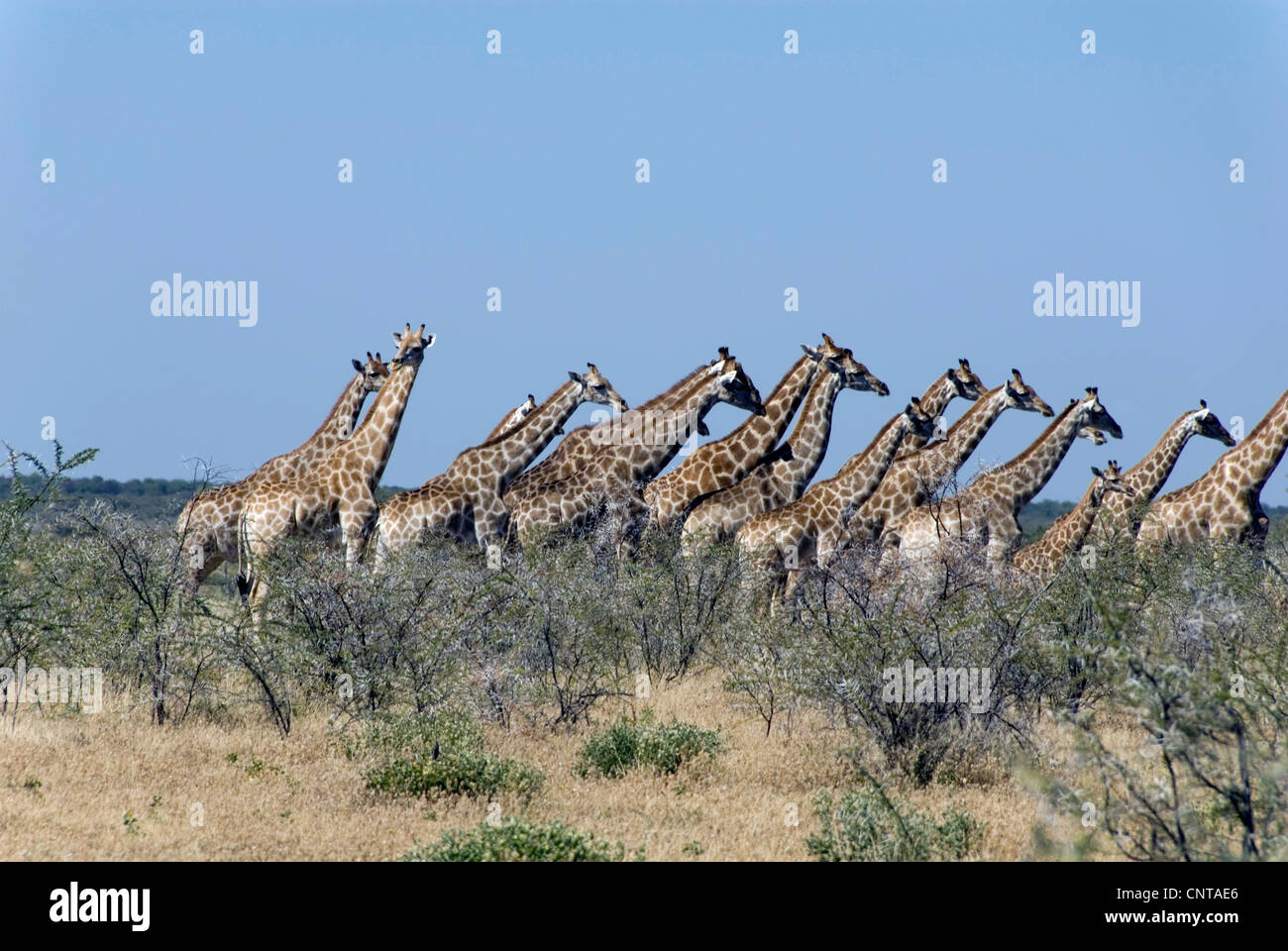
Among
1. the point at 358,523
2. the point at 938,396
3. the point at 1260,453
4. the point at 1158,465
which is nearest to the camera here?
the point at 358,523

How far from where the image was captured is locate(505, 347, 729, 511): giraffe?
18188 millimetres

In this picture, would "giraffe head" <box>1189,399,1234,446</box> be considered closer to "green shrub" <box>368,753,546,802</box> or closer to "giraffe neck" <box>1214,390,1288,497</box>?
"giraffe neck" <box>1214,390,1288,497</box>

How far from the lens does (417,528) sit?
54.0 ft

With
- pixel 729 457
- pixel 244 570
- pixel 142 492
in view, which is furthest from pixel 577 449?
pixel 142 492

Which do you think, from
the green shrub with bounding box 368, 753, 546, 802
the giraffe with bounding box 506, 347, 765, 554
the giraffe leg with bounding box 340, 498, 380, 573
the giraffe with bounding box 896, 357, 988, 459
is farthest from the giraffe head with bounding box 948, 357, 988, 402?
the green shrub with bounding box 368, 753, 546, 802

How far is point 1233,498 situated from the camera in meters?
18.1

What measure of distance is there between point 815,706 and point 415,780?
3007 mm

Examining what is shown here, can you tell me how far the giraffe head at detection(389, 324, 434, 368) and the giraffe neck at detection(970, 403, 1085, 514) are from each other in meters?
6.85

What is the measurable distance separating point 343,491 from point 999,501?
794cm

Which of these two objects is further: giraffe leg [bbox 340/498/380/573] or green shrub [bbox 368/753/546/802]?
giraffe leg [bbox 340/498/380/573]

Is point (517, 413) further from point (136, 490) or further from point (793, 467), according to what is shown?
point (136, 490)

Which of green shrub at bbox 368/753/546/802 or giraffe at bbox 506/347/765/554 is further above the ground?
giraffe at bbox 506/347/765/554
